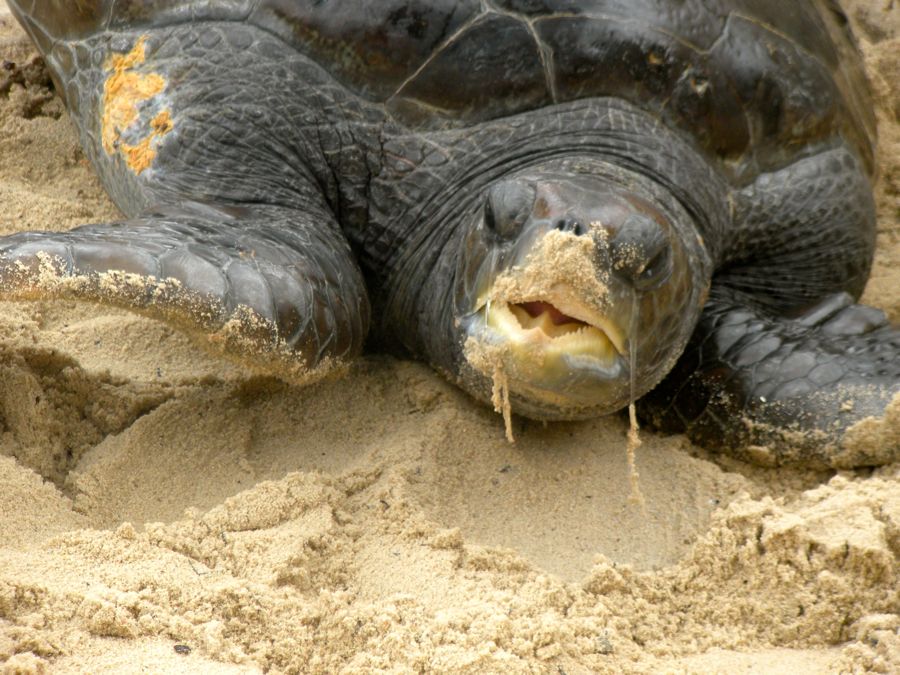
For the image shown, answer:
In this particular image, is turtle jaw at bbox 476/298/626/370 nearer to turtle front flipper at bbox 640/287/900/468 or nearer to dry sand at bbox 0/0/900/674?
dry sand at bbox 0/0/900/674

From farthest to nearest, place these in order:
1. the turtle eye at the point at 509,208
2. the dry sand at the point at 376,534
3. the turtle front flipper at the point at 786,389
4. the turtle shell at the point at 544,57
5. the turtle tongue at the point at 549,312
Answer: the turtle shell at the point at 544,57 < the turtle front flipper at the point at 786,389 < the turtle eye at the point at 509,208 < the turtle tongue at the point at 549,312 < the dry sand at the point at 376,534

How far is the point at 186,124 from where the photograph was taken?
→ 330cm

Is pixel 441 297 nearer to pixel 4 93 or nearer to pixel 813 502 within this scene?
pixel 813 502

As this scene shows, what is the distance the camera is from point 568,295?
247 cm

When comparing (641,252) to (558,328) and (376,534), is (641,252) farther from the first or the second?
(376,534)

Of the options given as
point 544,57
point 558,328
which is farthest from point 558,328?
point 544,57

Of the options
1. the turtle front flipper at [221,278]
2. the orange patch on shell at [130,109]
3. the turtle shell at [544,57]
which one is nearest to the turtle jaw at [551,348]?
the turtle front flipper at [221,278]

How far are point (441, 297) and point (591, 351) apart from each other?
63 cm

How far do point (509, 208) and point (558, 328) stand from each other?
0.34 metres

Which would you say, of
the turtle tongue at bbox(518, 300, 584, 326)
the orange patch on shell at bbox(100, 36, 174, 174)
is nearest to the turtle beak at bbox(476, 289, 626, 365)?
the turtle tongue at bbox(518, 300, 584, 326)

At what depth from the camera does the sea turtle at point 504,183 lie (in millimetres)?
2707

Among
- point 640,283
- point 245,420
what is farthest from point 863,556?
point 245,420

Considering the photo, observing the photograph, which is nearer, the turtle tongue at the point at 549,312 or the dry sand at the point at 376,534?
the dry sand at the point at 376,534

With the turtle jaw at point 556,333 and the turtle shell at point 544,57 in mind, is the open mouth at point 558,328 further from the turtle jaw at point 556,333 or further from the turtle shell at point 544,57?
the turtle shell at point 544,57
